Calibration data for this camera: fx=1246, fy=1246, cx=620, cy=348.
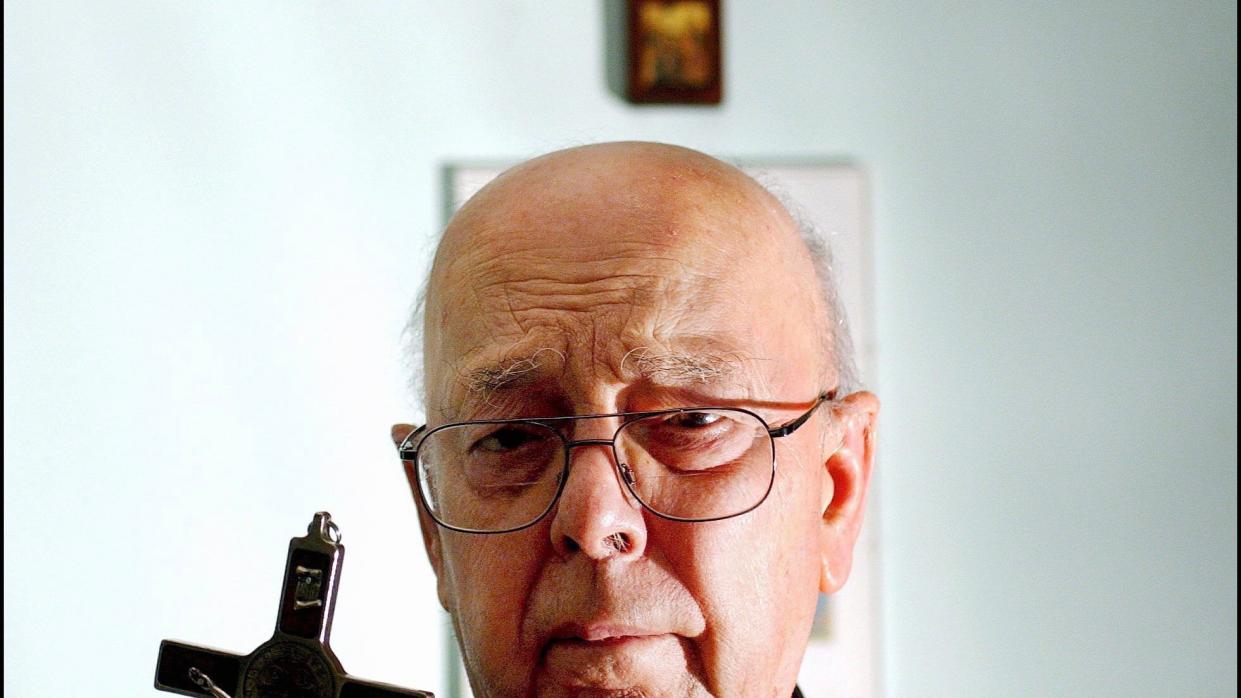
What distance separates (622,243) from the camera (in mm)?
914

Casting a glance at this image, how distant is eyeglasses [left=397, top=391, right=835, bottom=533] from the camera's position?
0.87m

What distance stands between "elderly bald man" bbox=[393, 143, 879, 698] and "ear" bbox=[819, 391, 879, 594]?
3cm

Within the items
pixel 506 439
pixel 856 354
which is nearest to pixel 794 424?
pixel 506 439

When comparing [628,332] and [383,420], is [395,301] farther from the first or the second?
[628,332]

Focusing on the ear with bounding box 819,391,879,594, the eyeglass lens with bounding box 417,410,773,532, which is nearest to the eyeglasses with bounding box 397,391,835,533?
the eyeglass lens with bounding box 417,410,773,532

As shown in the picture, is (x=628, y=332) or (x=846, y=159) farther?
(x=846, y=159)

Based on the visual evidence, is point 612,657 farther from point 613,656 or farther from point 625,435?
point 625,435

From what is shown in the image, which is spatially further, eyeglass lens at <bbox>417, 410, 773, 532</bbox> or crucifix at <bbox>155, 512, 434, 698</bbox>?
eyeglass lens at <bbox>417, 410, 773, 532</bbox>

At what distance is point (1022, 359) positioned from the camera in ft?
6.83

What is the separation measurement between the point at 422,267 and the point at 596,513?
1.32 metres

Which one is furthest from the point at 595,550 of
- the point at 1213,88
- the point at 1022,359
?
the point at 1213,88

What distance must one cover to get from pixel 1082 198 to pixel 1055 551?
594mm

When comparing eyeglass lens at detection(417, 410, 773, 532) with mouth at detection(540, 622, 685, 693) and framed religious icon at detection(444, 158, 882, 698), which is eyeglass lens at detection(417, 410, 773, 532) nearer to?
mouth at detection(540, 622, 685, 693)

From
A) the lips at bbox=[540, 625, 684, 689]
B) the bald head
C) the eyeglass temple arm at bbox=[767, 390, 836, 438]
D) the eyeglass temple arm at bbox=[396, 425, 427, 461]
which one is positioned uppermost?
the bald head
